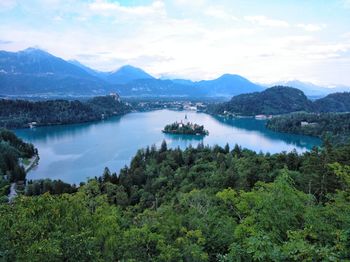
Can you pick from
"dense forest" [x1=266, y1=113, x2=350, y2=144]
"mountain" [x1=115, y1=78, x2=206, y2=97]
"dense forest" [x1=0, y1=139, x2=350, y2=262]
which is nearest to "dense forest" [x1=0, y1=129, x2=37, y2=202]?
"dense forest" [x1=0, y1=139, x2=350, y2=262]

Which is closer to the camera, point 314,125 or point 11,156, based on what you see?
point 11,156

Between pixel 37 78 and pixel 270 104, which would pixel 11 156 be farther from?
pixel 37 78

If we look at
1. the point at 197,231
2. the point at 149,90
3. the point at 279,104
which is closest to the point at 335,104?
the point at 279,104

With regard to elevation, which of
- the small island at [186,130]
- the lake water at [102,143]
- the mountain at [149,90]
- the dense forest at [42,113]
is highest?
the mountain at [149,90]

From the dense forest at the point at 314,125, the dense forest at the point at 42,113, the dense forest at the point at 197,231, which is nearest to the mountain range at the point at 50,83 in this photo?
the dense forest at the point at 42,113

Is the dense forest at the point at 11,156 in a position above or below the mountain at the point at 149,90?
below

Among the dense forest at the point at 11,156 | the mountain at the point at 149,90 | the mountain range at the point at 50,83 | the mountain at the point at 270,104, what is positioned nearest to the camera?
the dense forest at the point at 11,156

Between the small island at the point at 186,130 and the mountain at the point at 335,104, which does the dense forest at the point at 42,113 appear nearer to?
the small island at the point at 186,130
